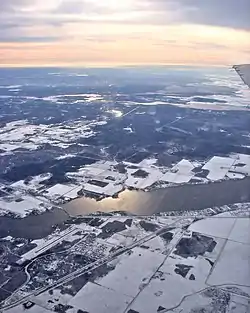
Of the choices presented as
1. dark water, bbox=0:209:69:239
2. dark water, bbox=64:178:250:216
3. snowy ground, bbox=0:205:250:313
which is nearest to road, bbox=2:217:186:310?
snowy ground, bbox=0:205:250:313

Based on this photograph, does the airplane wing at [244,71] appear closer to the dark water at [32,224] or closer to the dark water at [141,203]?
the dark water at [141,203]

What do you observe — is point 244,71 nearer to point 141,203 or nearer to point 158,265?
point 158,265

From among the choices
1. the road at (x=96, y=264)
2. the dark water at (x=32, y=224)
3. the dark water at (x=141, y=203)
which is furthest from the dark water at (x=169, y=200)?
the road at (x=96, y=264)

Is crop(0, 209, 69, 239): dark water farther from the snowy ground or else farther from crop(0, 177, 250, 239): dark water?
the snowy ground

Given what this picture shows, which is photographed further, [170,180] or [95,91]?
[95,91]

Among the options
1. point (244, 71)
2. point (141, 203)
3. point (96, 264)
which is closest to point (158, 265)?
point (96, 264)

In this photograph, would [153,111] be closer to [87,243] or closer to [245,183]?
[245,183]

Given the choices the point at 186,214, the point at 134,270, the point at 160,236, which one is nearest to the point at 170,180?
the point at 186,214
